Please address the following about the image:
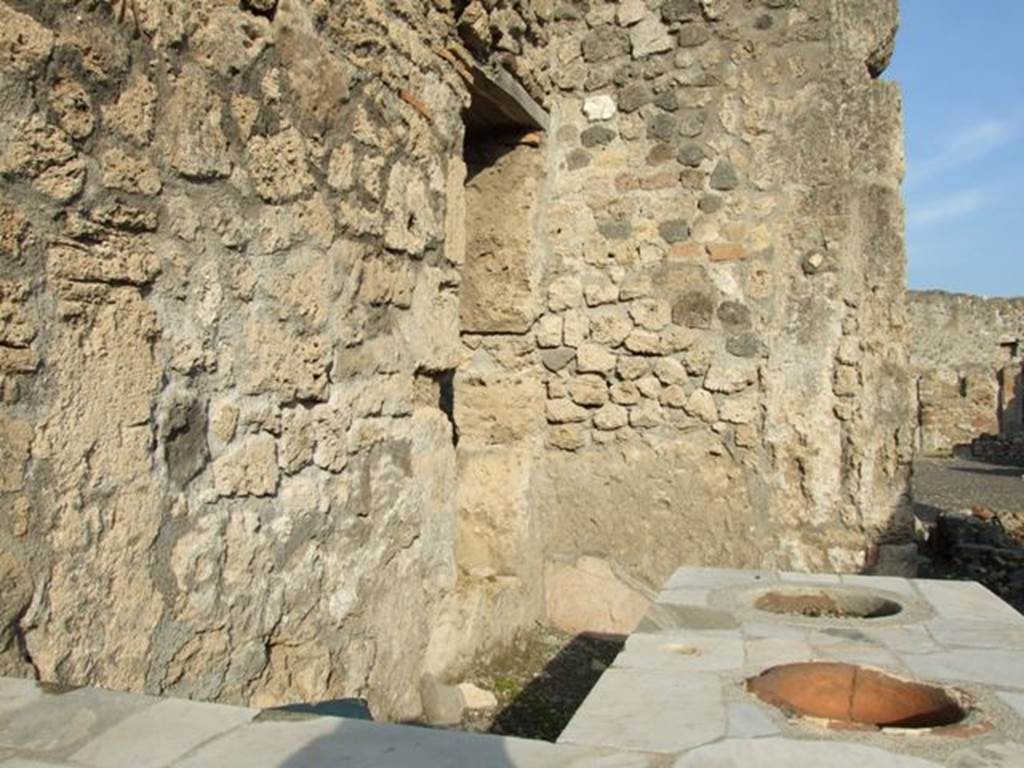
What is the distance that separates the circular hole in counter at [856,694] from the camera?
1.90m

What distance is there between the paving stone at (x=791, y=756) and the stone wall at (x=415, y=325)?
1.06 meters

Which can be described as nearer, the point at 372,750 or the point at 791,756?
the point at 372,750

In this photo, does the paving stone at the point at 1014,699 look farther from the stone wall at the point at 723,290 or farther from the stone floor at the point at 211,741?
the stone wall at the point at 723,290

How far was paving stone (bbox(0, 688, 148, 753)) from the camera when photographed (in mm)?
1268

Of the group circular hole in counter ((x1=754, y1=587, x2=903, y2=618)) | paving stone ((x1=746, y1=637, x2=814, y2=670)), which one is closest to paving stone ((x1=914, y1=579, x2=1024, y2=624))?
circular hole in counter ((x1=754, y1=587, x2=903, y2=618))

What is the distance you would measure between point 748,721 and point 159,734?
3.20 feet

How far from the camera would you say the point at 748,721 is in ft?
5.49

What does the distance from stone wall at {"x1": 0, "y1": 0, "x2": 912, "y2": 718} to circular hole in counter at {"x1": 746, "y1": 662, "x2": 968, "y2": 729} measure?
114cm

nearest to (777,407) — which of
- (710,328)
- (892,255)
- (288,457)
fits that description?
(710,328)

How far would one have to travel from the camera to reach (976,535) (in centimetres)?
543

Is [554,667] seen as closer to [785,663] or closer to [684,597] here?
[684,597]

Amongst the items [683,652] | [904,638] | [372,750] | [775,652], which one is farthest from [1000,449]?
[372,750]

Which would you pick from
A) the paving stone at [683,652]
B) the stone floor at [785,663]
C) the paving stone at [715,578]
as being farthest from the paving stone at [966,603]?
the paving stone at [683,652]

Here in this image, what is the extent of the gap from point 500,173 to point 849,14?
1.62 m
